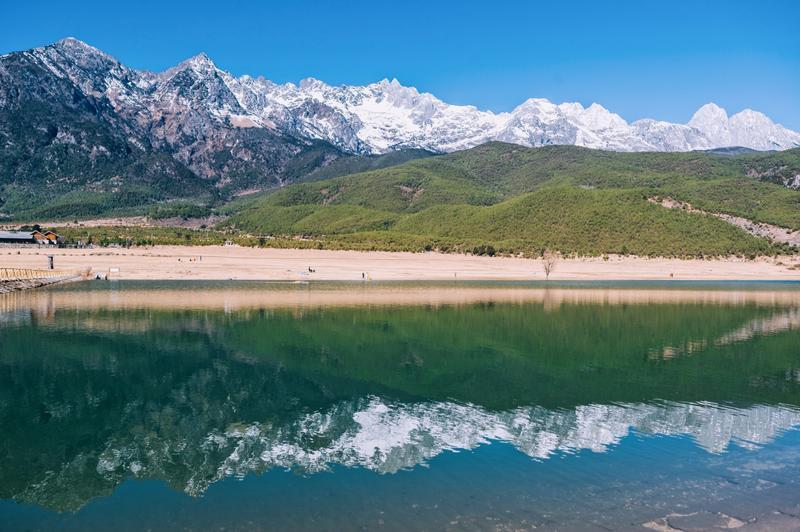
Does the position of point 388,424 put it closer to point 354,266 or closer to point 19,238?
point 354,266

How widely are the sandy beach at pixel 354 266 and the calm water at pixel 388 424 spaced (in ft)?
160

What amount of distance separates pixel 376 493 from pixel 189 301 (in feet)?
160

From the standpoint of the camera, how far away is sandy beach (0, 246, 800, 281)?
96.7m

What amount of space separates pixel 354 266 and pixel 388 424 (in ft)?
292

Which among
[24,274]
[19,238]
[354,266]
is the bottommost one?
[24,274]

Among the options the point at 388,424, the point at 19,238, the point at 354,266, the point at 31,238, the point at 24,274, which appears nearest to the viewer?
the point at 388,424

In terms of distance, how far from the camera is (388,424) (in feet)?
72.1

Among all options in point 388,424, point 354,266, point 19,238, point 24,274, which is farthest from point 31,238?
point 388,424

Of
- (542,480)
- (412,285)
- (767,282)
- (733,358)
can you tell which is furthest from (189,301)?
(767,282)

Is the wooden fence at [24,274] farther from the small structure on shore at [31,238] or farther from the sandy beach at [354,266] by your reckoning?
the small structure on shore at [31,238]

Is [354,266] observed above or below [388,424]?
above

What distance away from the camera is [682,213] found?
17588 cm

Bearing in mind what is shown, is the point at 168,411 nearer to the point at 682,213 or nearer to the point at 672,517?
the point at 672,517

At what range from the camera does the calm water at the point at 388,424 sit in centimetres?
1514
